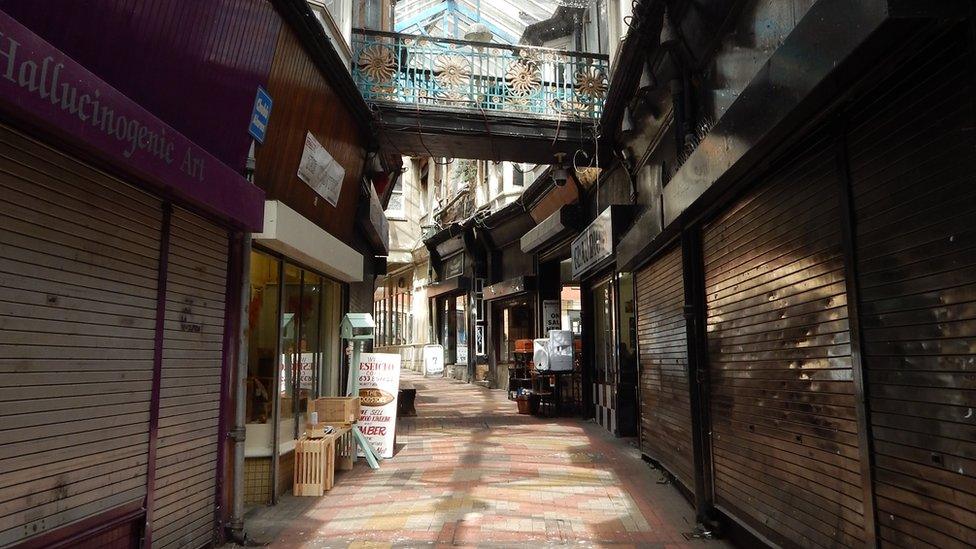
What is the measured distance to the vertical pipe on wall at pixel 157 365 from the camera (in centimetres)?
411

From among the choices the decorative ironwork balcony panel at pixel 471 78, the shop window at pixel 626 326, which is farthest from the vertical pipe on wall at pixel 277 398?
the shop window at pixel 626 326

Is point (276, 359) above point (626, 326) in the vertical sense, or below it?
below

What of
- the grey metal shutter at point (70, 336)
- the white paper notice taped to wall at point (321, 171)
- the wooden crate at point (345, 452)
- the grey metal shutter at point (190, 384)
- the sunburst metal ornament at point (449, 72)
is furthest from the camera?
the sunburst metal ornament at point (449, 72)

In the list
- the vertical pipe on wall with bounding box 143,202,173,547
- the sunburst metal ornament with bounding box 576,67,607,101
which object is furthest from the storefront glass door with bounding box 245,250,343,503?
the sunburst metal ornament with bounding box 576,67,607,101

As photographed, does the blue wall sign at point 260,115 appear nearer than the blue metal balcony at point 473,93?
Yes

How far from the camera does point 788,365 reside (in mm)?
3984

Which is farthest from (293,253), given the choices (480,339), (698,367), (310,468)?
(480,339)

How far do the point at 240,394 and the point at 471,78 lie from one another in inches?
244

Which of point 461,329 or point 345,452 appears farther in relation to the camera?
point 461,329

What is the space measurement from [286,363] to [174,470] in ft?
8.82

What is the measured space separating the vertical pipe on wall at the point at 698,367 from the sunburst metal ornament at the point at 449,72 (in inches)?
197

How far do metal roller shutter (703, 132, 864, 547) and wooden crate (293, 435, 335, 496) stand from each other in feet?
13.4

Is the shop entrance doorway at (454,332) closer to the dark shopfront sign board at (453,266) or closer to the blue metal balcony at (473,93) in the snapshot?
the dark shopfront sign board at (453,266)

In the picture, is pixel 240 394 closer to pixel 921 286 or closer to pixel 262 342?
pixel 262 342
